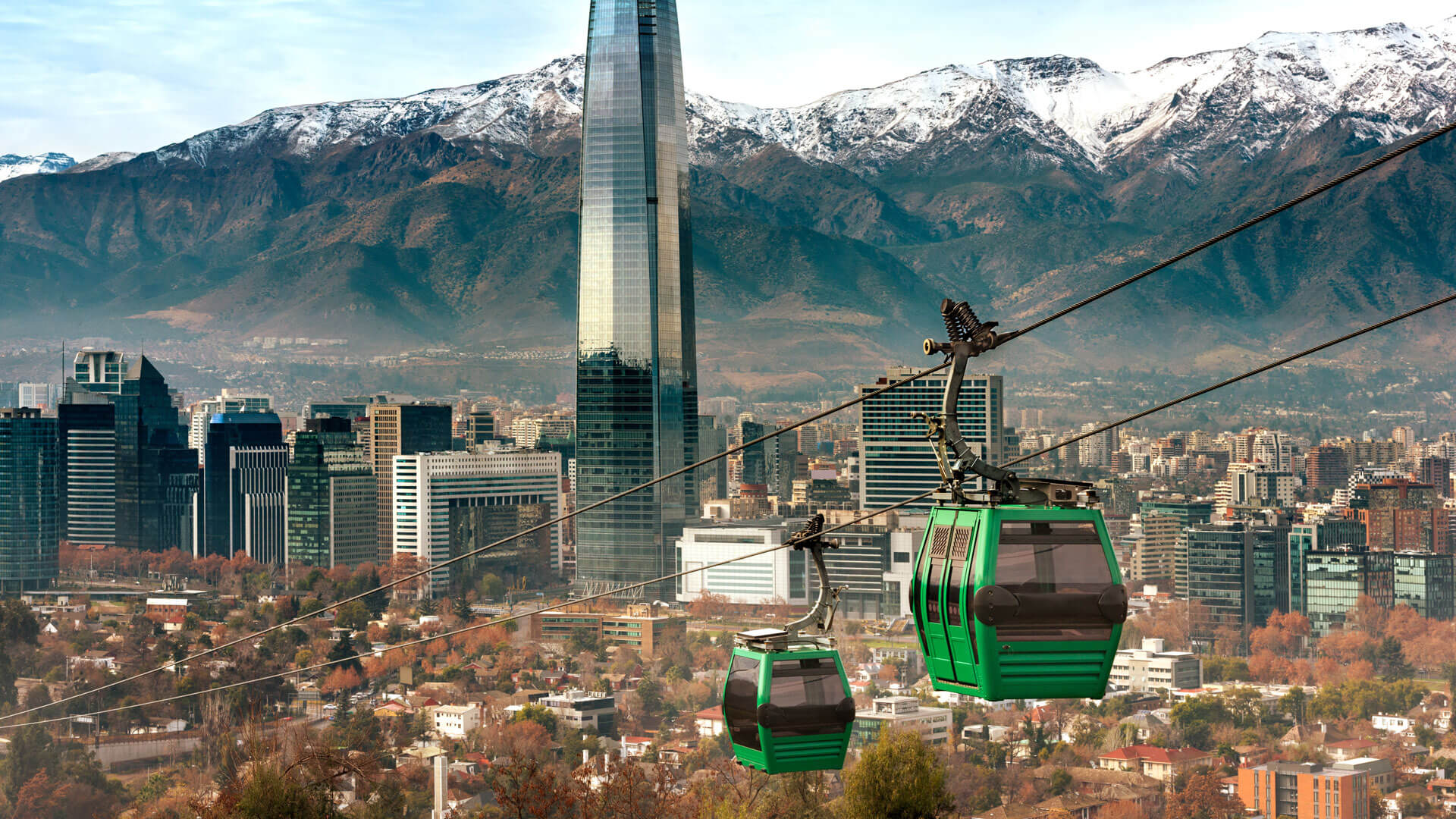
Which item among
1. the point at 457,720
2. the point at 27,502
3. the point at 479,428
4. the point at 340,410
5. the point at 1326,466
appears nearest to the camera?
the point at 457,720

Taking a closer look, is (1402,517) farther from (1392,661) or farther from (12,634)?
(12,634)

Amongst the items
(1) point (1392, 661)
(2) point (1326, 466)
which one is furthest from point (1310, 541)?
(2) point (1326, 466)

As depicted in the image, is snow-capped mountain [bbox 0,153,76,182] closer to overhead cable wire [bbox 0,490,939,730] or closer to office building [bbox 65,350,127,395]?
office building [bbox 65,350,127,395]

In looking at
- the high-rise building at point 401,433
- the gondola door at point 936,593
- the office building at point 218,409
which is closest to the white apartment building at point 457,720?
the gondola door at point 936,593

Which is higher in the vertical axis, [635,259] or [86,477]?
[635,259]

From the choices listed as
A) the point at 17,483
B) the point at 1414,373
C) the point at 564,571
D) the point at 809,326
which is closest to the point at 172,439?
the point at 17,483

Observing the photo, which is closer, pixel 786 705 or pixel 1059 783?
pixel 786 705

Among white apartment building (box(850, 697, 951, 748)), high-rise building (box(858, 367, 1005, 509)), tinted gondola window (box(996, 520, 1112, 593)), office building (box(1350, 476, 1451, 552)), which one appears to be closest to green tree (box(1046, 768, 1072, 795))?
white apartment building (box(850, 697, 951, 748))
